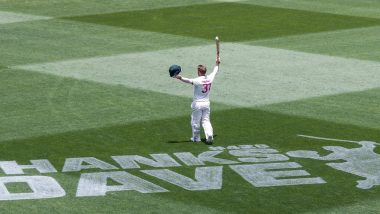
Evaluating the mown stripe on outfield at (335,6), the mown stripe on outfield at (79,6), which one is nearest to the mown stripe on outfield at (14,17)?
the mown stripe on outfield at (79,6)

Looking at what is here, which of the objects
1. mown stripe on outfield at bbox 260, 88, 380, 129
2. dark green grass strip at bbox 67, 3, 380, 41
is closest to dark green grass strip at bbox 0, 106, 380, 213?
mown stripe on outfield at bbox 260, 88, 380, 129

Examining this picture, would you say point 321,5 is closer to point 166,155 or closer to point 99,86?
point 99,86

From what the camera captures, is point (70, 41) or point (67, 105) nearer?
point (67, 105)

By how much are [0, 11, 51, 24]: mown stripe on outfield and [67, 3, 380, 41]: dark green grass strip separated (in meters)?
1.68

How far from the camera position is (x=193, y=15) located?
53.6m

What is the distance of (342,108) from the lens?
3425 centimetres

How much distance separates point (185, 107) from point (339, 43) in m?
13.6

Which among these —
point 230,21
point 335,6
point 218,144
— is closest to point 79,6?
point 230,21

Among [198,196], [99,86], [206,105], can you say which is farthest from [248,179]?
[99,86]

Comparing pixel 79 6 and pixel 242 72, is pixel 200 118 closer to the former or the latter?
pixel 242 72

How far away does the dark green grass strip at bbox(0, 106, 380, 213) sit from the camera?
24156mm

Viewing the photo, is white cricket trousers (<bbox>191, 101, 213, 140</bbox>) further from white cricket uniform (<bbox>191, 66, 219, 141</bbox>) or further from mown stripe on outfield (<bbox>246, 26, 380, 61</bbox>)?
mown stripe on outfield (<bbox>246, 26, 380, 61</bbox>)

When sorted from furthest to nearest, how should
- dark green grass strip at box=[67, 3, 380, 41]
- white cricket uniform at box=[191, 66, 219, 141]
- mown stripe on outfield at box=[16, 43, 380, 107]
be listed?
dark green grass strip at box=[67, 3, 380, 41], mown stripe on outfield at box=[16, 43, 380, 107], white cricket uniform at box=[191, 66, 219, 141]

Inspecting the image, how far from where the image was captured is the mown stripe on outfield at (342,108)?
3256 centimetres
